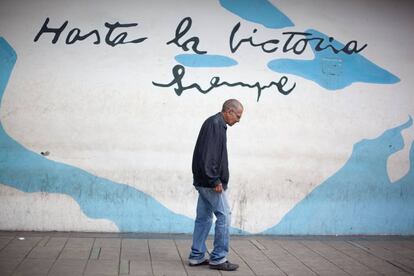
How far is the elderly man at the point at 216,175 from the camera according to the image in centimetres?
650

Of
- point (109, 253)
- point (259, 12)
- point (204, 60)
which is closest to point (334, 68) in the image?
point (259, 12)

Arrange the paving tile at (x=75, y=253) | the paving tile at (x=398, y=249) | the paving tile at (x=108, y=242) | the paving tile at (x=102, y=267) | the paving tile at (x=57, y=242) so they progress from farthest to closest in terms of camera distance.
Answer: the paving tile at (x=398, y=249) < the paving tile at (x=108, y=242) < the paving tile at (x=57, y=242) < the paving tile at (x=75, y=253) < the paving tile at (x=102, y=267)

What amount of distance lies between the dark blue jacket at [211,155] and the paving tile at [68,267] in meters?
1.58

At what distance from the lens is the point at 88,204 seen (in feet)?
26.3

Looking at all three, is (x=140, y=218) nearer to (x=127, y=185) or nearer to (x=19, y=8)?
(x=127, y=185)

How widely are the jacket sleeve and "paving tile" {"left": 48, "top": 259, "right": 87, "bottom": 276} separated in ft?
5.52

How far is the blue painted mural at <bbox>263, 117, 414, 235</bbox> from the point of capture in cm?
859

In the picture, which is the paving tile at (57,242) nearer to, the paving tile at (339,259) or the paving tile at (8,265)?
the paving tile at (8,265)

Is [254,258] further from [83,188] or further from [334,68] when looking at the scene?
[334,68]

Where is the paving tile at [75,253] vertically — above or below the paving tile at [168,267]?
above

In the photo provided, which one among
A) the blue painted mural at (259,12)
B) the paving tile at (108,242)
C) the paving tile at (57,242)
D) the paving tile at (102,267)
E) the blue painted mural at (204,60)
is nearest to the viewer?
the paving tile at (102,267)

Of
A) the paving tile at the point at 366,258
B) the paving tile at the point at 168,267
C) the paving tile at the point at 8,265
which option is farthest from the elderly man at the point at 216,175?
the paving tile at the point at 8,265

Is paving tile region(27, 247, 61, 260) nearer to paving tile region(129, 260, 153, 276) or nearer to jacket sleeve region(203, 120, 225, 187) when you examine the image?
paving tile region(129, 260, 153, 276)

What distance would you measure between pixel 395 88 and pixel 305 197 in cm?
213
